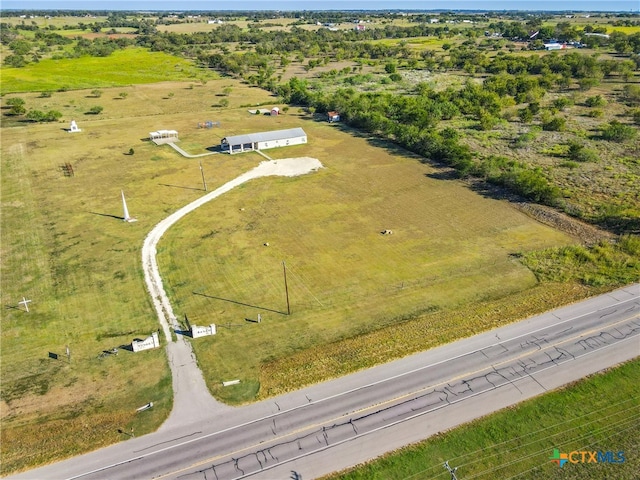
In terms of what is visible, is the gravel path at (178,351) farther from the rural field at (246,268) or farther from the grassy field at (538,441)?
the grassy field at (538,441)

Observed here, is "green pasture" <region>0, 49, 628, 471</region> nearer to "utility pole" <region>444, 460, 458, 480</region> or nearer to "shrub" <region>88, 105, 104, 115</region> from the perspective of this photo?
"utility pole" <region>444, 460, 458, 480</region>

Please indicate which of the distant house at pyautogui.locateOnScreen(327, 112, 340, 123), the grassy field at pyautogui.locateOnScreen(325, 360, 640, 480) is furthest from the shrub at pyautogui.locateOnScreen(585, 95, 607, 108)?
the grassy field at pyautogui.locateOnScreen(325, 360, 640, 480)

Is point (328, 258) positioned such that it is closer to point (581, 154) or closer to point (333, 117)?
point (581, 154)

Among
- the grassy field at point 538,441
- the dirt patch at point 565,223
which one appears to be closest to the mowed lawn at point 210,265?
the dirt patch at point 565,223

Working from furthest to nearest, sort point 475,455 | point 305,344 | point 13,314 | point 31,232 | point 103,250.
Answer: point 31,232
point 103,250
point 13,314
point 305,344
point 475,455

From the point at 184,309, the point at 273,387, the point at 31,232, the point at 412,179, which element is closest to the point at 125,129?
the point at 31,232

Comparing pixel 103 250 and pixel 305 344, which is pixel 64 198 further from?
pixel 305 344

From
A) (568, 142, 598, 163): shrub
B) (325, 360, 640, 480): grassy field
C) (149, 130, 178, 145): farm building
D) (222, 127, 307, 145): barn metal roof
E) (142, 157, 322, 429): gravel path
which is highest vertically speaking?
(568, 142, 598, 163): shrub
